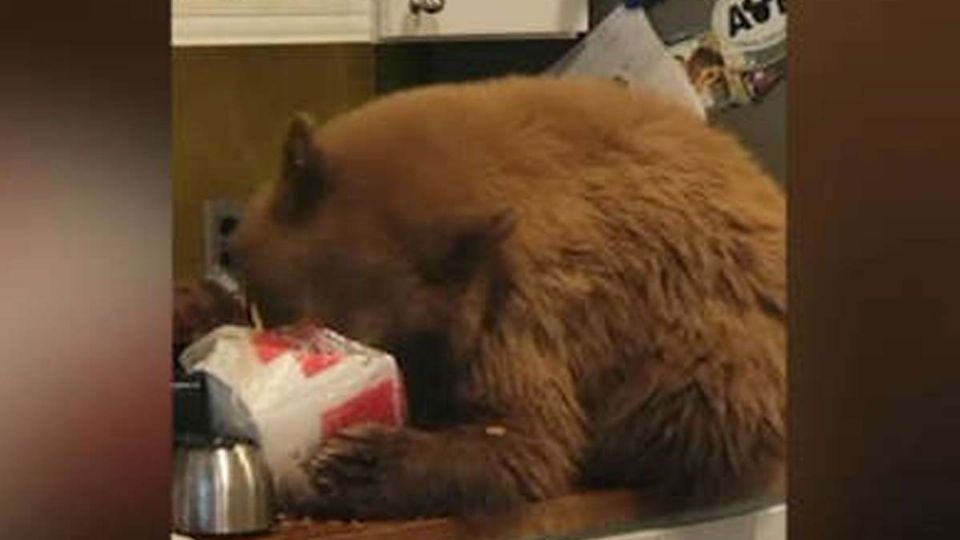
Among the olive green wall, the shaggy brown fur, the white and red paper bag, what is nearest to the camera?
the white and red paper bag

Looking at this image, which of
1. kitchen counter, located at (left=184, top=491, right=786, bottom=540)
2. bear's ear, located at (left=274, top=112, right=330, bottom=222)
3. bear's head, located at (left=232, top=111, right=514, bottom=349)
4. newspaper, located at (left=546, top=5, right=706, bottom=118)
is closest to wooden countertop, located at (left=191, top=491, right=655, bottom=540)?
kitchen counter, located at (left=184, top=491, right=786, bottom=540)

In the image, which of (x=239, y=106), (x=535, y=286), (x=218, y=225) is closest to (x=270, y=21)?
(x=239, y=106)

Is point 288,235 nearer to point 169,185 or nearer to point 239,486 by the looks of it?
point 239,486

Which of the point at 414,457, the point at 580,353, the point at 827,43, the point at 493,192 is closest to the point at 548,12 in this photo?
the point at 493,192

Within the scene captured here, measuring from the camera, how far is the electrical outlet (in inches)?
56.9

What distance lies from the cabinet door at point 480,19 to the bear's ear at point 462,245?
0.82ft

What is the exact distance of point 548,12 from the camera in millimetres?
1565

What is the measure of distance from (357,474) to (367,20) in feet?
1.56

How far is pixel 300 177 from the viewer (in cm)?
136

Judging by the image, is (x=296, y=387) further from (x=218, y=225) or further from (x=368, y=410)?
(x=218, y=225)

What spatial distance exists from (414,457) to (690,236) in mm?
337

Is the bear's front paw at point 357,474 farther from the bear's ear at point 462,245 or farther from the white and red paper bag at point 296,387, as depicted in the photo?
the bear's ear at point 462,245

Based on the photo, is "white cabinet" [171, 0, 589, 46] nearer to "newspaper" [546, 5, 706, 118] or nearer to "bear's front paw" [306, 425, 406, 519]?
"newspaper" [546, 5, 706, 118]

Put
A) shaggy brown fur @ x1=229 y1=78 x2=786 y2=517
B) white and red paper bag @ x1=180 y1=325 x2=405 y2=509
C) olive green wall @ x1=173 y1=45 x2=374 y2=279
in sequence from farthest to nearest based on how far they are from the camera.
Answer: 1. olive green wall @ x1=173 y1=45 x2=374 y2=279
2. shaggy brown fur @ x1=229 y1=78 x2=786 y2=517
3. white and red paper bag @ x1=180 y1=325 x2=405 y2=509
